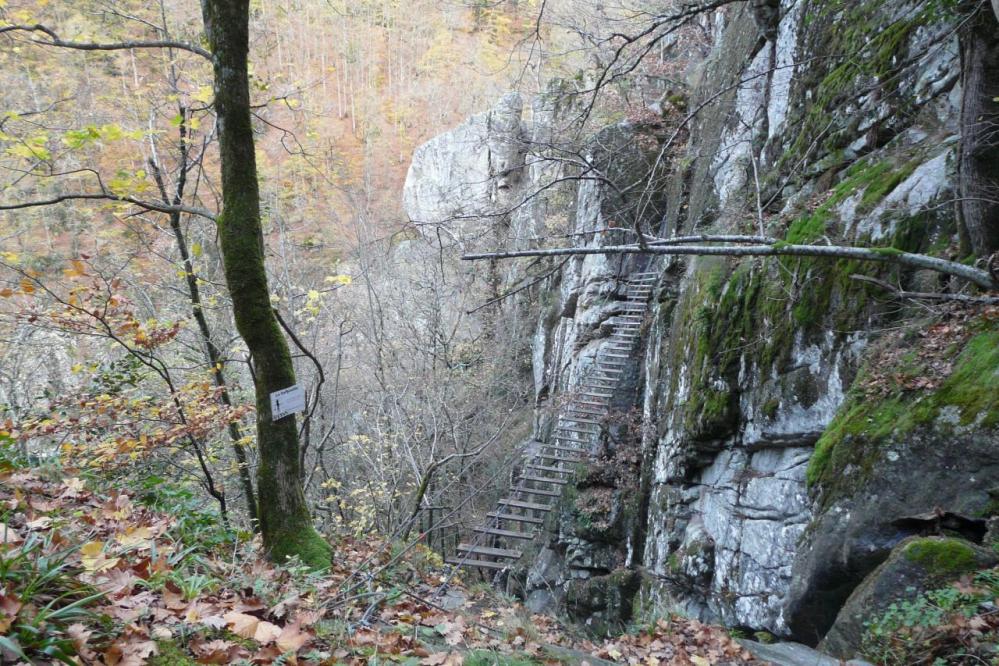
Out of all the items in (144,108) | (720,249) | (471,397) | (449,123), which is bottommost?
(471,397)

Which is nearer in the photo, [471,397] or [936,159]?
[936,159]

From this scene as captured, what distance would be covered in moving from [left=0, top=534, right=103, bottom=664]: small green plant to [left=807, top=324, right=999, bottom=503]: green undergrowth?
382 centimetres

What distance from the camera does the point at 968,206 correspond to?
3203mm

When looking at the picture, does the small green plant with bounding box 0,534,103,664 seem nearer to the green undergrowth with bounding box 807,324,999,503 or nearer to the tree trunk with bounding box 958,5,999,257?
the green undergrowth with bounding box 807,324,999,503

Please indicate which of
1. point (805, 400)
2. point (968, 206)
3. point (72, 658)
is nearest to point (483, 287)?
point (805, 400)

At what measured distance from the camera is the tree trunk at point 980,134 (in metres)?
3.05

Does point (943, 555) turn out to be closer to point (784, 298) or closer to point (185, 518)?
point (784, 298)

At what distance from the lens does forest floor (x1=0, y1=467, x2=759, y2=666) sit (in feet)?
4.70

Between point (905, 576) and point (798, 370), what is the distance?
208 cm

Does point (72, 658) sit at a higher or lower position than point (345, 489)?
higher

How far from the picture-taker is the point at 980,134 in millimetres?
3107

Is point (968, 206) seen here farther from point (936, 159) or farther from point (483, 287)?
point (483, 287)

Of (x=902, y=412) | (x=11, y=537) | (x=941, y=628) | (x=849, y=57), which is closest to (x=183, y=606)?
(x=11, y=537)

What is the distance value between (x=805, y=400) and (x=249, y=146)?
442cm
